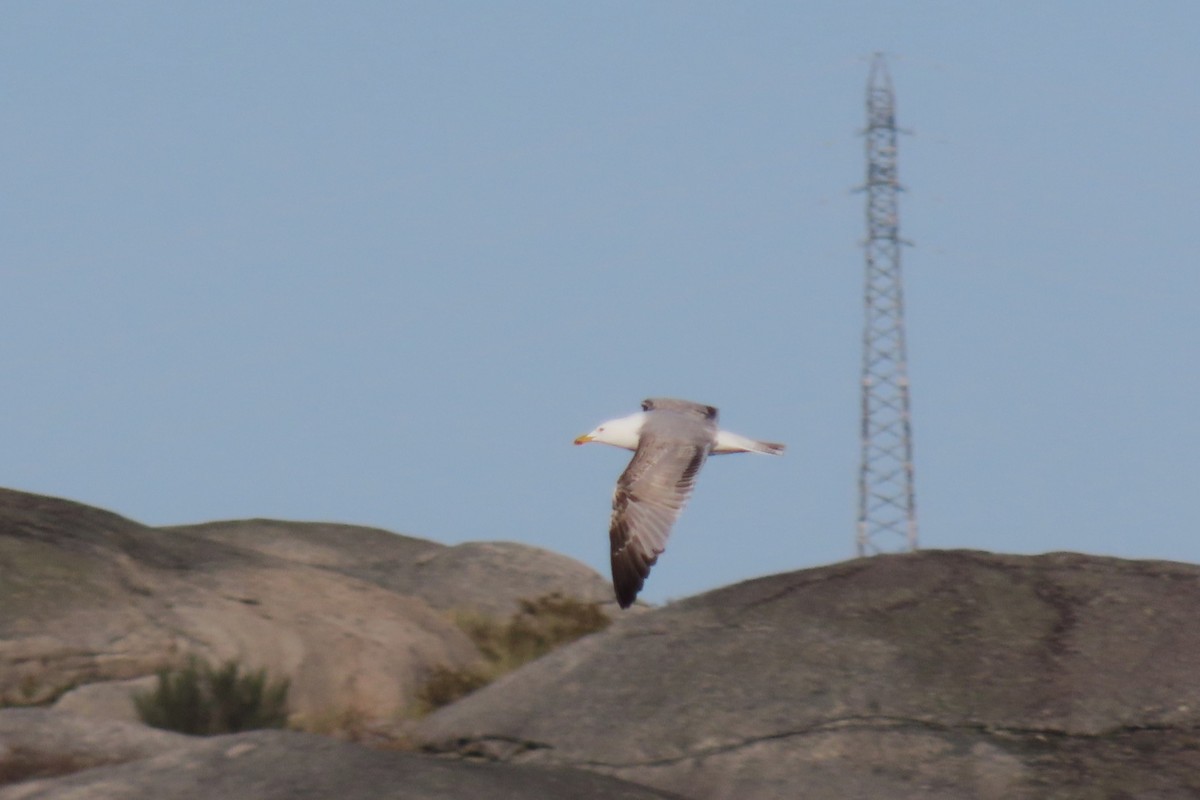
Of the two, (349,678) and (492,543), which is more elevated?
(492,543)

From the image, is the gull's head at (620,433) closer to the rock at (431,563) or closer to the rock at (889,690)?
the rock at (889,690)

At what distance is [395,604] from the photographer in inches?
673

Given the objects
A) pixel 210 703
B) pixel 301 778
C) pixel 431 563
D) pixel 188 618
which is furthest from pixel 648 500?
pixel 431 563

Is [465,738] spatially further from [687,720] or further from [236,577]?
[236,577]

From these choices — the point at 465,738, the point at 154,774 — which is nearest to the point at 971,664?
the point at 465,738

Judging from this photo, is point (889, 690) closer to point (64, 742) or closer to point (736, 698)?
point (736, 698)

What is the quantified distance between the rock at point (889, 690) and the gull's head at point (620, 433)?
252cm

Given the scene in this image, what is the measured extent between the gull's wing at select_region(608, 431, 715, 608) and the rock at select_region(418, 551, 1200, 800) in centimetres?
41

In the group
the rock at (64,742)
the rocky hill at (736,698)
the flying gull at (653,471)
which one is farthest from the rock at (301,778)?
the flying gull at (653,471)

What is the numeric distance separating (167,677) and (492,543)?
8648 mm

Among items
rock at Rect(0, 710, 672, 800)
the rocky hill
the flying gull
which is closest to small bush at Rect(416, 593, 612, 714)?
the rocky hill

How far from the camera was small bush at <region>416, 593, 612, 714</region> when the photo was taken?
50.8ft

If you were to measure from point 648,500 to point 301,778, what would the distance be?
5.01 m

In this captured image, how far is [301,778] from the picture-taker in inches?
341
